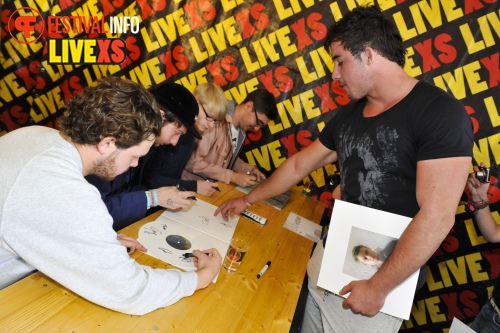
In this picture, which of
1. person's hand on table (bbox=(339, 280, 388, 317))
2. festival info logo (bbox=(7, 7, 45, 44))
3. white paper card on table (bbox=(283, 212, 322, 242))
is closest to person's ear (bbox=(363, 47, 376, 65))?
person's hand on table (bbox=(339, 280, 388, 317))

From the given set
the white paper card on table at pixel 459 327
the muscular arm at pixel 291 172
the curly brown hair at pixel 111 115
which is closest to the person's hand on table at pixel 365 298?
the white paper card on table at pixel 459 327

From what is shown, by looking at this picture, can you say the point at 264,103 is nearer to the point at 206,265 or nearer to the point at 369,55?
the point at 369,55

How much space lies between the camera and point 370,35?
123 centimetres

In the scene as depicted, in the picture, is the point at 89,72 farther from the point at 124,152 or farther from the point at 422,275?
the point at 422,275

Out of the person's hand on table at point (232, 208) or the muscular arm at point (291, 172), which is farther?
the person's hand on table at point (232, 208)

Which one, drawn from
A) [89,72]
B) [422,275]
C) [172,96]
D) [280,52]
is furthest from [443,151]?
[89,72]

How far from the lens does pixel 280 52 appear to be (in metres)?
2.97

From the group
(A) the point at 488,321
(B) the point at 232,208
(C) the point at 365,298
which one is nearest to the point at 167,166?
(B) the point at 232,208

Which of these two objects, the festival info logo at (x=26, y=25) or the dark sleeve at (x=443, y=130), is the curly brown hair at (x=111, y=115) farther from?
the festival info logo at (x=26, y=25)

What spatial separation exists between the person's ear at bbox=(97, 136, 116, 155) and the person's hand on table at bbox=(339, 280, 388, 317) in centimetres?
90

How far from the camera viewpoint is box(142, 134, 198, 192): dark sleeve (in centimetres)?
224

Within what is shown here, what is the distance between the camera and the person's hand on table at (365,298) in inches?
41.6

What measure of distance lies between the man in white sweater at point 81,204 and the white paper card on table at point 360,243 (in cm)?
49

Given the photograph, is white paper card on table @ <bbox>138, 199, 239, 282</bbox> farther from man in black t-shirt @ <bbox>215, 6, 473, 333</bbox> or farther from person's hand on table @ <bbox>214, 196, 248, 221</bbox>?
man in black t-shirt @ <bbox>215, 6, 473, 333</bbox>
